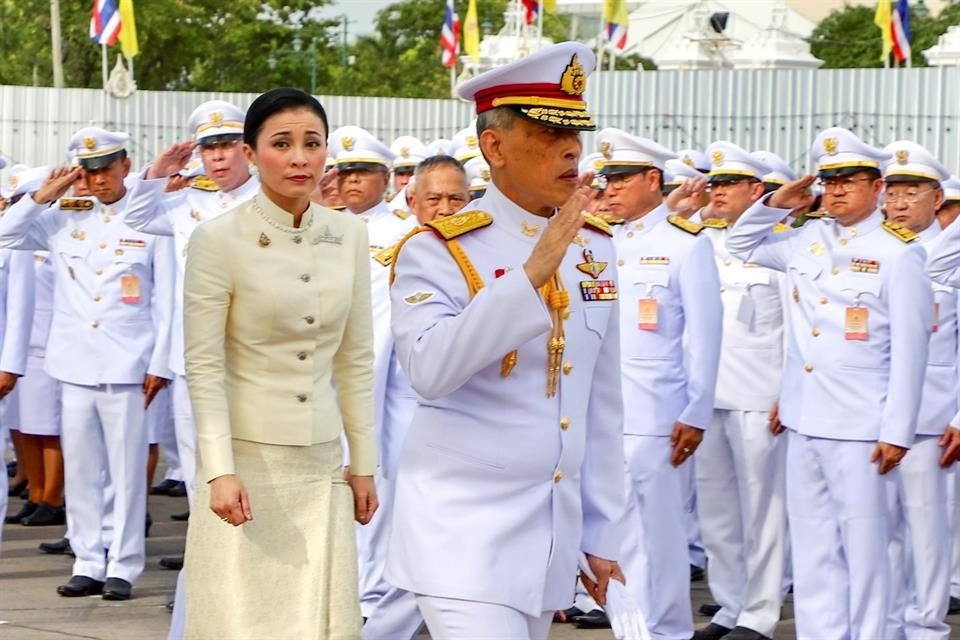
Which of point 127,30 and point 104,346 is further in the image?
point 127,30

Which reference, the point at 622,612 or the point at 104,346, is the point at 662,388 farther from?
the point at 622,612

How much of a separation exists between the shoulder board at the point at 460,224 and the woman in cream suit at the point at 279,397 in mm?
829

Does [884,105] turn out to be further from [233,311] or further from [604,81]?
[233,311]

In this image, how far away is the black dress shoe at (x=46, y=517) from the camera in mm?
11250

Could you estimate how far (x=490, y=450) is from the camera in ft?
13.6

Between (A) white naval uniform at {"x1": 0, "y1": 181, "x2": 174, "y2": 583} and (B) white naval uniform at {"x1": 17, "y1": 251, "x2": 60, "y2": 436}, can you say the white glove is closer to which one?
(A) white naval uniform at {"x1": 0, "y1": 181, "x2": 174, "y2": 583}

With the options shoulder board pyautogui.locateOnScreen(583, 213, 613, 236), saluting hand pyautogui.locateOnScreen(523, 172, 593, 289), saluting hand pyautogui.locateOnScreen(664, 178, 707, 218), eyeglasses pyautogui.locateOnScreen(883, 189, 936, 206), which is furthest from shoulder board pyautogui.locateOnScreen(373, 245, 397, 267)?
saluting hand pyautogui.locateOnScreen(523, 172, 593, 289)

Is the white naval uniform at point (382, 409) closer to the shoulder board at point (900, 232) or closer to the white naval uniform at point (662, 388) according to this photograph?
the white naval uniform at point (662, 388)

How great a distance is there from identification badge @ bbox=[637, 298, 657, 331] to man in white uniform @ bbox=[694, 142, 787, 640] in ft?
2.89

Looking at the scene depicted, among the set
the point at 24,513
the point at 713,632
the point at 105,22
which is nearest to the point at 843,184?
the point at 713,632

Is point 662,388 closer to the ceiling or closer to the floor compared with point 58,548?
closer to the ceiling

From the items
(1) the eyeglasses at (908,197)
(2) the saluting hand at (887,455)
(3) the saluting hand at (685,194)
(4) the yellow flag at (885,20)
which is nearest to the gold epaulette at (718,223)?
(3) the saluting hand at (685,194)

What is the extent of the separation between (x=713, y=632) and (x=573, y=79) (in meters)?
4.82

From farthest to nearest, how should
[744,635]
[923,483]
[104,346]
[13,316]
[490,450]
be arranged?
[13,316]
[104,346]
[744,635]
[923,483]
[490,450]
